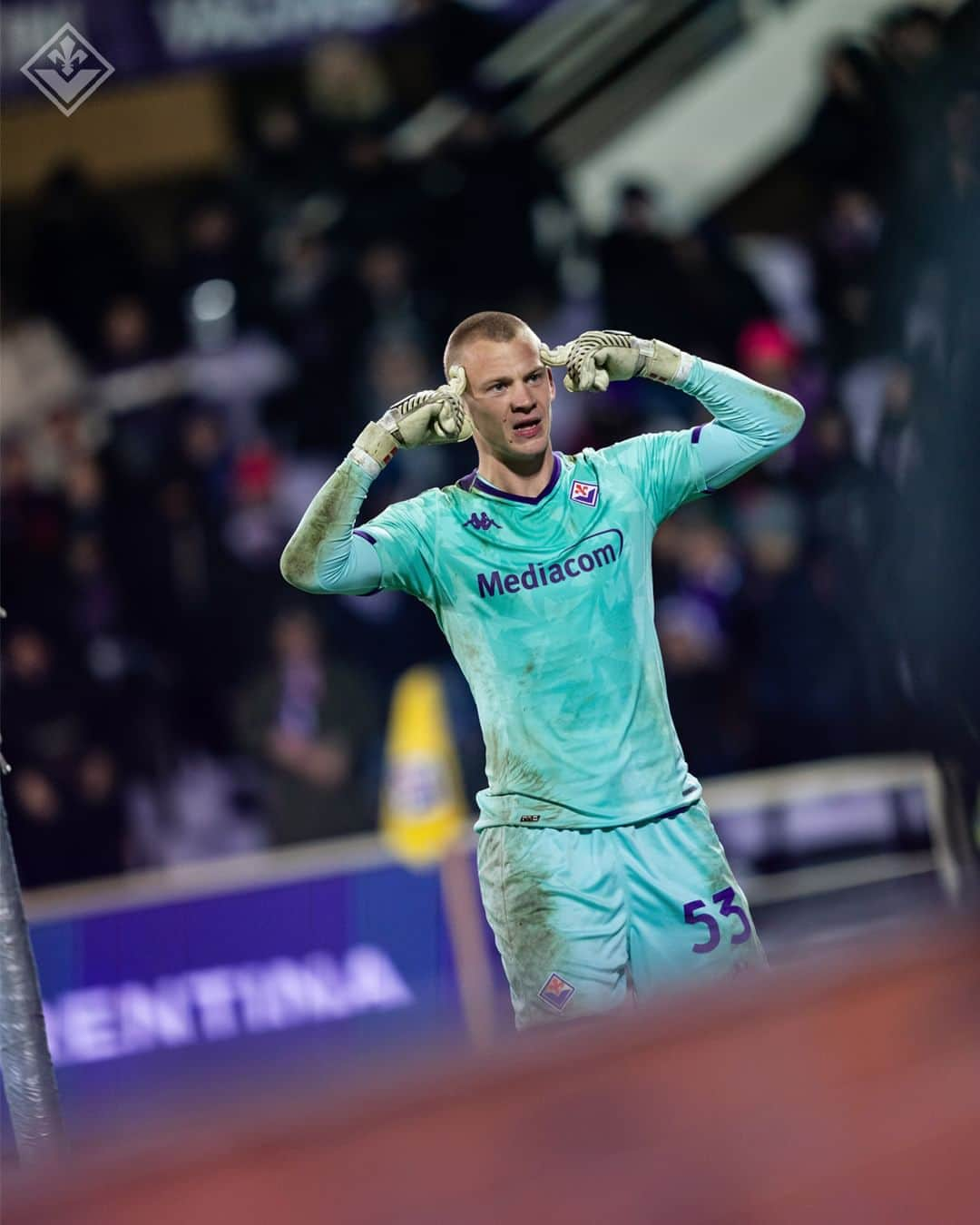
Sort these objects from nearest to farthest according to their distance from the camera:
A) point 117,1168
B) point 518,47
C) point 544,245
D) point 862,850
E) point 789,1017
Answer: point 117,1168 < point 789,1017 < point 862,850 < point 544,245 < point 518,47

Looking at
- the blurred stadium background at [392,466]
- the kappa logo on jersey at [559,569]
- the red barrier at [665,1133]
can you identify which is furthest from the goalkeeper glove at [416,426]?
the blurred stadium background at [392,466]

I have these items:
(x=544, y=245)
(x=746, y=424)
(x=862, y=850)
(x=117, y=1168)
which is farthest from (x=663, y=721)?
(x=544, y=245)

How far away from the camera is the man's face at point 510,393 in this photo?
12.4 ft

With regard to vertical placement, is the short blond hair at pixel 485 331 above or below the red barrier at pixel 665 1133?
above

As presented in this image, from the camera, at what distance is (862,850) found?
7.44m

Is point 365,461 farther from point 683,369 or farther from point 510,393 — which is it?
point 683,369

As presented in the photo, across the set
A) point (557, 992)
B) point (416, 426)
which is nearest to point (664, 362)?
point (416, 426)

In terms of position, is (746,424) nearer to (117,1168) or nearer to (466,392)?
(466,392)

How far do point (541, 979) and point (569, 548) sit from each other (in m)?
0.97

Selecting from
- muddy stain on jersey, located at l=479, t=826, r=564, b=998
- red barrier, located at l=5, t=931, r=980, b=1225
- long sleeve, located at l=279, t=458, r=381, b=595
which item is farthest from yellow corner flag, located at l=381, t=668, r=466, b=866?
red barrier, located at l=5, t=931, r=980, b=1225

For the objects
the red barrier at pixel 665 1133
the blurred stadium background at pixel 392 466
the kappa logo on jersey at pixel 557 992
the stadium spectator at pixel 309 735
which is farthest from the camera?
the stadium spectator at pixel 309 735

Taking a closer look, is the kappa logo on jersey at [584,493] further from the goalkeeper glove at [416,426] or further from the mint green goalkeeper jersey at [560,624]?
the goalkeeper glove at [416,426]

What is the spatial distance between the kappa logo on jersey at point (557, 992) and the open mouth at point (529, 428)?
1.20 metres

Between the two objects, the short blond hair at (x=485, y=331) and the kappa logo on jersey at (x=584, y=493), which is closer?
the short blond hair at (x=485, y=331)
